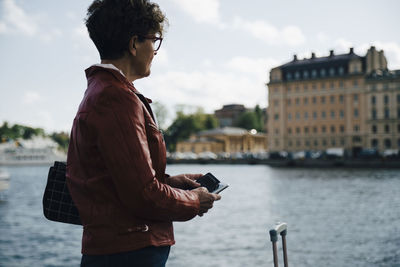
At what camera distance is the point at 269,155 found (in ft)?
246

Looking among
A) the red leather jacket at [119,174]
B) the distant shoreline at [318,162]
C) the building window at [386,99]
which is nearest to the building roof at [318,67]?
the building window at [386,99]

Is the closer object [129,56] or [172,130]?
[129,56]

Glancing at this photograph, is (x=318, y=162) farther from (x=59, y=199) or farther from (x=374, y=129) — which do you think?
(x=59, y=199)

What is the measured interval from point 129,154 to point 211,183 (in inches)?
22.9

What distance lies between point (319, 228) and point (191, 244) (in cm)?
486

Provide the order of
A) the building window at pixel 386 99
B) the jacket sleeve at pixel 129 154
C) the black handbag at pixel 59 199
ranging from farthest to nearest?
1. the building window at pixel 386 99
2. the black handbag at pixel 59 199
3. the jacket sleeve at pixel 129 154

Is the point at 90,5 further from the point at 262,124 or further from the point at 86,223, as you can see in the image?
the point at 262,124

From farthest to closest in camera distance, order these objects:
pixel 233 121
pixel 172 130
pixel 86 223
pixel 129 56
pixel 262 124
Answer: pixel 233 121 → pixel 262 124 → pixel 172 130 → pixel 129 56 → pixel 86 223

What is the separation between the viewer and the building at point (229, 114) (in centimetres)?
13475

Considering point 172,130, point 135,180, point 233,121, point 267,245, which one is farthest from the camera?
point 233,121

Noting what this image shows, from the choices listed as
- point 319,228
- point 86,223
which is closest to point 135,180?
point 86,223

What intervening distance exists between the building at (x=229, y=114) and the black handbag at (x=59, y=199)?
5197 inches

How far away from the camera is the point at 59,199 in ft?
6.46

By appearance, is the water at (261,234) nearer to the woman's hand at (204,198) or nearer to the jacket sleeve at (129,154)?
the woman's hand at (204,198)
